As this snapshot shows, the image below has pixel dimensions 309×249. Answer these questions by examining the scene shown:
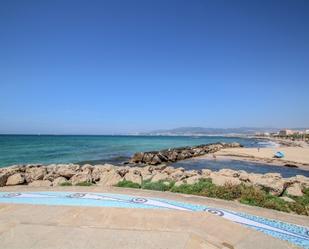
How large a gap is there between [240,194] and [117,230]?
521 cm

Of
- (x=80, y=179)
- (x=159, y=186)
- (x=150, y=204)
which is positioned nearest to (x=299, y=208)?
(x=150, y=204)

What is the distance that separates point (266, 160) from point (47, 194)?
25.2 metres

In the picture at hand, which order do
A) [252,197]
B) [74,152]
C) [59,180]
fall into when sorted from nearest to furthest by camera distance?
[252,197]
[59,180]
[74,152]

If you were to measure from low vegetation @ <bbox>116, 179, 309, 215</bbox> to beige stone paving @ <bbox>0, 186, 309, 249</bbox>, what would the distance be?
5.43 feet

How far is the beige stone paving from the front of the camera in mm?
3998

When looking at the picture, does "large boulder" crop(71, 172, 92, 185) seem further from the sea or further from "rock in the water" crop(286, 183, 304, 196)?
the sea

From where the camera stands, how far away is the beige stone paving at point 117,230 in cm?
400

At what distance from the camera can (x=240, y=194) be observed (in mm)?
8359

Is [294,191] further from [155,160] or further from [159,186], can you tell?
[155,160]

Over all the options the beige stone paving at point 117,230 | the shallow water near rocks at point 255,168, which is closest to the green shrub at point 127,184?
the beige stone paving at point 117,230

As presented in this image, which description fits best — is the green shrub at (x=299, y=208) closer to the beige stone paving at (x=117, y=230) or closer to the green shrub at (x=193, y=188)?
the beige stone paving at (x=117, y=230)

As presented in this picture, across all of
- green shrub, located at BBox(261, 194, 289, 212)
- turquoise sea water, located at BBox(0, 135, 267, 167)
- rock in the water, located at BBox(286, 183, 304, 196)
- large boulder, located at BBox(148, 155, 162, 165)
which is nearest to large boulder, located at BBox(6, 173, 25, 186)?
green shrub, located at BBox(261, 194, 289, 212)

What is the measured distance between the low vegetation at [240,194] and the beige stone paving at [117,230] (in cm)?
166

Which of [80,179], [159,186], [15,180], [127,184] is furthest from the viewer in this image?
[80,179]
